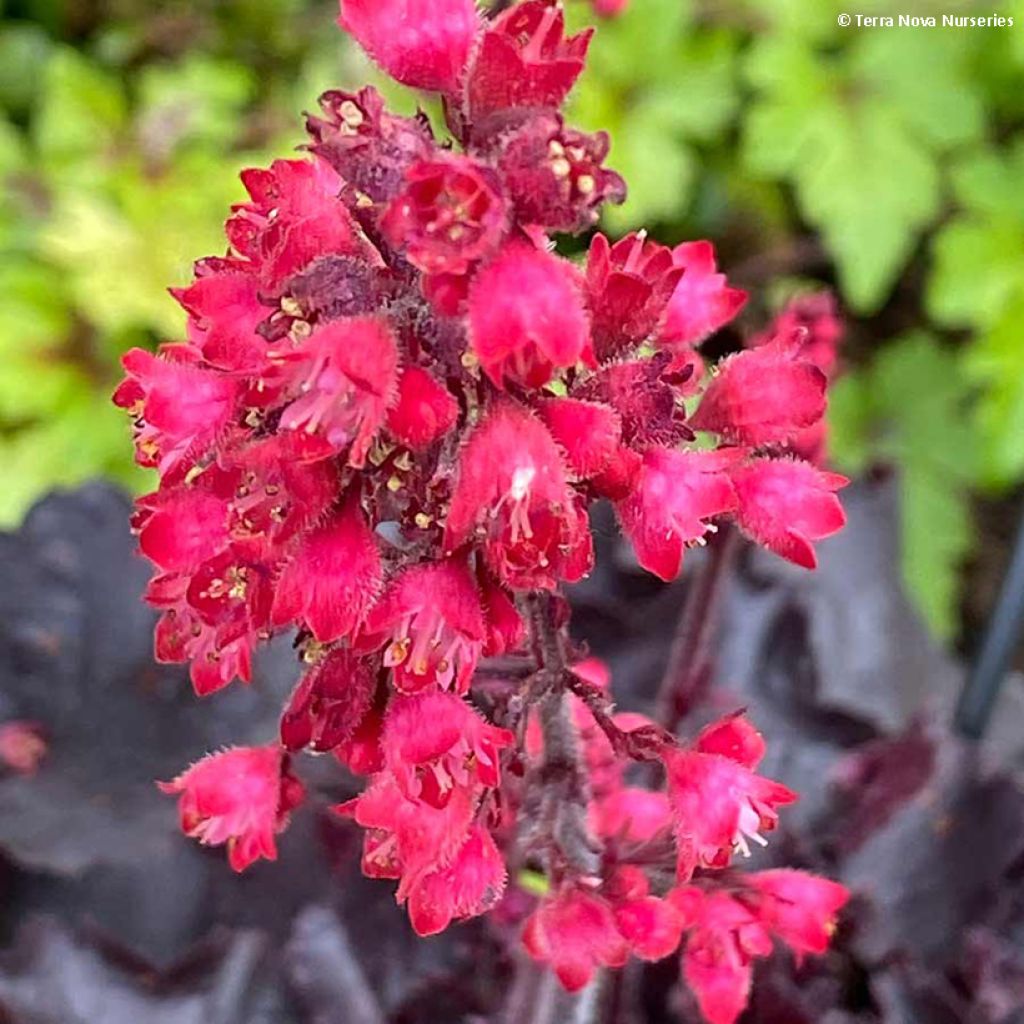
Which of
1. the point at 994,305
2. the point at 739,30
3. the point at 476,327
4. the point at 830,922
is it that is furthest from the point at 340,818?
the point at 739,30

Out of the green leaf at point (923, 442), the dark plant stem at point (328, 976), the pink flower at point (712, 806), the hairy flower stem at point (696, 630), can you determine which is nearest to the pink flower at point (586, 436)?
the pink flower at point (712, 806)

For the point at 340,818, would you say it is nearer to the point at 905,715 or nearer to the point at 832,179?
the point at 905,715

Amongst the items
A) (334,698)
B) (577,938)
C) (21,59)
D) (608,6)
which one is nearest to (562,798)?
(577,938)

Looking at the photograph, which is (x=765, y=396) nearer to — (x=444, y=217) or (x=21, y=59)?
(x=444, y=217)

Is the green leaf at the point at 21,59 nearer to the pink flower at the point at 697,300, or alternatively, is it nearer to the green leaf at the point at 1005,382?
the green leaf at the point at 1005,382

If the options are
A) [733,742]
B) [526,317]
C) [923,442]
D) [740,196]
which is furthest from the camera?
[740,196]

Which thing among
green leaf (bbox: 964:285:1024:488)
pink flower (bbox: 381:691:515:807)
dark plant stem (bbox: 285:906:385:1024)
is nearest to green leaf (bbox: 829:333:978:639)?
green leaf (bbox: 964:285:1024:488)
